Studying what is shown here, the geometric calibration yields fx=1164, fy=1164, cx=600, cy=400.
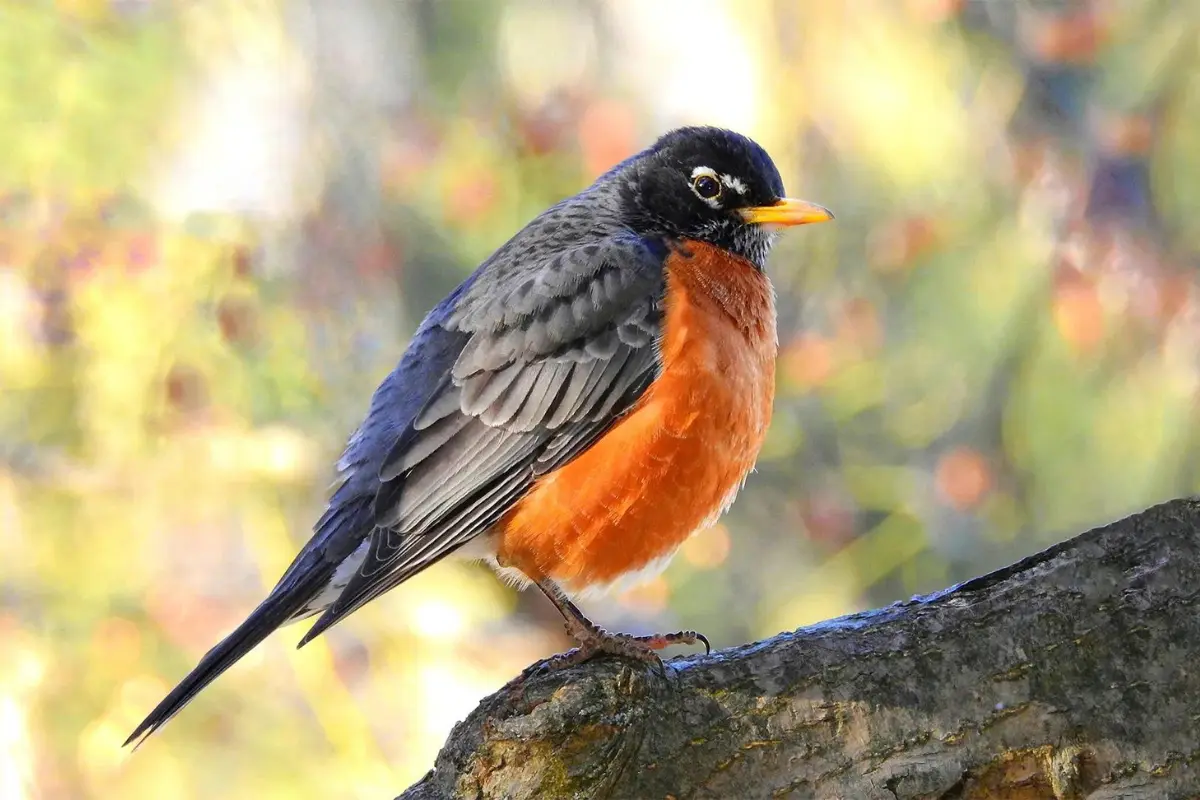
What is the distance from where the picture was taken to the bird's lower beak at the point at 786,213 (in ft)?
10.8

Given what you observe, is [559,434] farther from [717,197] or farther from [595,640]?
[717,197]

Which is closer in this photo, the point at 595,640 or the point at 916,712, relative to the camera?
the point at 916,712

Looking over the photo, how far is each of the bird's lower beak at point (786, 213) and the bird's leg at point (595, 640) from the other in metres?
1.24

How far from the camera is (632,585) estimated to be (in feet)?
9.97

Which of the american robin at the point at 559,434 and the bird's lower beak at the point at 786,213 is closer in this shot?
the american robin at the point at 559,434

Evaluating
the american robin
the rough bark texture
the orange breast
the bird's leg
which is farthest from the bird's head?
the rough bark texture

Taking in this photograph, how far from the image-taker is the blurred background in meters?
5.43

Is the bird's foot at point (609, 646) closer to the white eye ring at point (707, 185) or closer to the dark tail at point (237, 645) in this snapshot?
the dark tail at point (237, 645)

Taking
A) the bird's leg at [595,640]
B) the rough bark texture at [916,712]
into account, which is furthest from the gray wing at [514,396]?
the rough bark texture at [916,712]

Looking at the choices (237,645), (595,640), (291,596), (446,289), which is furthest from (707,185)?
(446,289)

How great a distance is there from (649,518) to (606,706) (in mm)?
870

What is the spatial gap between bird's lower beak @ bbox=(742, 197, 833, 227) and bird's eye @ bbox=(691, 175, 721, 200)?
101 millimetres

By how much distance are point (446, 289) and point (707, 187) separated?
2.94m

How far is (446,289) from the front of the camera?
616 centimetres
